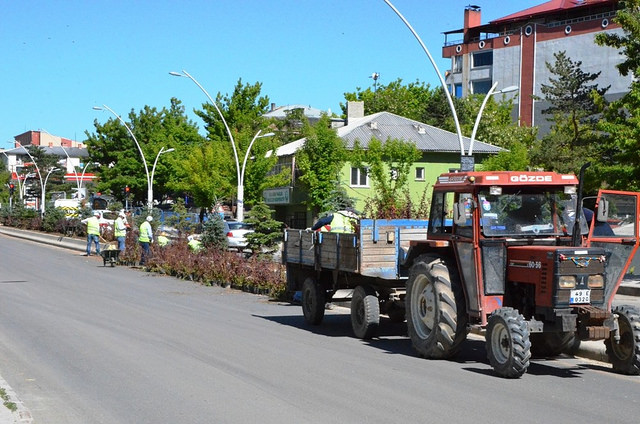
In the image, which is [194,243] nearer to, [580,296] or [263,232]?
[263,232]

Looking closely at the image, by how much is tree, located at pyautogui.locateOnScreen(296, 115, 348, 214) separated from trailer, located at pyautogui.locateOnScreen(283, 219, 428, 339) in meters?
41.5

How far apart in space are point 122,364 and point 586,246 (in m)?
5.95

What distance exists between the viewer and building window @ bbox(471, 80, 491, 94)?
3656 inches

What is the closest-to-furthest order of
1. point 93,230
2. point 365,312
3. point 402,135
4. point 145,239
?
point 365,312 < point 145,239 < point 93,230 < point 402,135

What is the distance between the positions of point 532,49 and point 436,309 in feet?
253

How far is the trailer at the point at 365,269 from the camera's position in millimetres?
13805

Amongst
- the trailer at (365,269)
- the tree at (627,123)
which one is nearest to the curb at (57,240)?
the tree at (627,123)

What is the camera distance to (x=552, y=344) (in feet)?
39.8

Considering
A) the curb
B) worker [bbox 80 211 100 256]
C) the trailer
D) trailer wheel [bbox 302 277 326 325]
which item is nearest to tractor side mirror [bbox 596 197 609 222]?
the trailer

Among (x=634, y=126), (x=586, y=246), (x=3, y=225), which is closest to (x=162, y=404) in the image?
(x=586, y=246)

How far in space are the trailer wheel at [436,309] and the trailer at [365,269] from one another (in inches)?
34.2

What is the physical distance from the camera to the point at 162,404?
8.87 m

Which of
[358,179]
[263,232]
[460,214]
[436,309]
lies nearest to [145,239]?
[263,232]

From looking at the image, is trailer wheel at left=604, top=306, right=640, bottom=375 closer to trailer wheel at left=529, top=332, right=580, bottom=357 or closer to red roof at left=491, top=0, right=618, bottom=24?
trailer wheel at left=529, top=332, right=580, bottom=357
